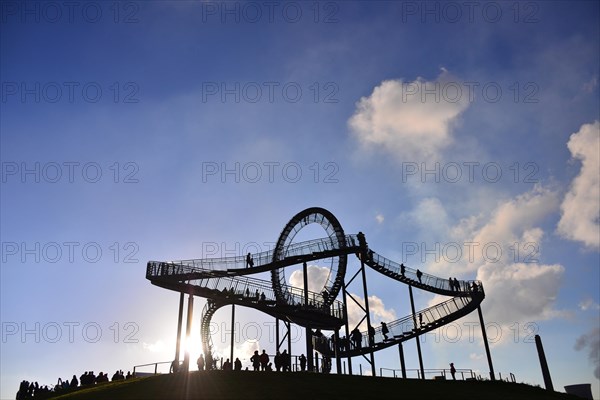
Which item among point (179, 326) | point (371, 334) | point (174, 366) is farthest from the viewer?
point (371, 334)

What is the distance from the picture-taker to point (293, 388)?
18.3 m

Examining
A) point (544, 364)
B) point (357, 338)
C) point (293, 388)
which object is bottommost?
point (293, 388)

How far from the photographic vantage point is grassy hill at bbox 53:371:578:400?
672 inches

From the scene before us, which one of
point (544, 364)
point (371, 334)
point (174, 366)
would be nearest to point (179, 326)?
point (174, 366)

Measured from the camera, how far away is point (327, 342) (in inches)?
1253

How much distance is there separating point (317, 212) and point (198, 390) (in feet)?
74.4

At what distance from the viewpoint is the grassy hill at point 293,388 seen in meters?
17.1

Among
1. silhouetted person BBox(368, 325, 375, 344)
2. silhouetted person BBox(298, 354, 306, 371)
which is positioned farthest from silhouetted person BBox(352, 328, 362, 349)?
silhouetted person BBox(298, 354, 306, 371)

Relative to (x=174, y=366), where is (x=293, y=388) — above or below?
below

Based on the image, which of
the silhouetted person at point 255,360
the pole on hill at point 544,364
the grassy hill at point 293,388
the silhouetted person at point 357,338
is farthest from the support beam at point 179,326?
the pole on hill at point 544,364

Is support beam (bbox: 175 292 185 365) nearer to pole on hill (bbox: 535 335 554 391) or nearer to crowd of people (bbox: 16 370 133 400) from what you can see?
crowd of people (bbox: 16 370 133 400)

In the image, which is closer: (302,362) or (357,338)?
(302,362)

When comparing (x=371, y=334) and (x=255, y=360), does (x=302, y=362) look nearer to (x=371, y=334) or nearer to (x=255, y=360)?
(x=255, y=360)

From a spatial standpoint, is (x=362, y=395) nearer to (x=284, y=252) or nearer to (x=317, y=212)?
(x=284, y=252)
